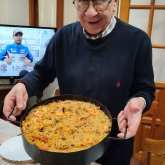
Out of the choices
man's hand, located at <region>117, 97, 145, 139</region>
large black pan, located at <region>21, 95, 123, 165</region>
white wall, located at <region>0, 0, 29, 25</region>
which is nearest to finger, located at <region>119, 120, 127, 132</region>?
man's hand, located at <region>117, 97, 145, 139</region>

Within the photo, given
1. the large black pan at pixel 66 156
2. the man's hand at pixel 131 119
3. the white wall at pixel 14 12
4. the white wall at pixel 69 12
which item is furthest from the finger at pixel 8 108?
the white wall at pixel 14 12

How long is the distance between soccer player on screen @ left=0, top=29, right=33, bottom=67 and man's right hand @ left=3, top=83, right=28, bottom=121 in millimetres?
1970

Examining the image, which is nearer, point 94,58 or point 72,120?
point 72,120

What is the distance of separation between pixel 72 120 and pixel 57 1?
95.4 inches

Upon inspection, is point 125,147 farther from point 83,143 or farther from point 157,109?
point 157,109

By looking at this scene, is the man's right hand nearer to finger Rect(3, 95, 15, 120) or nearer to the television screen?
finger Rect(3, 95, 15, 120)

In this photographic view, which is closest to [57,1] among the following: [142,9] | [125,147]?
[142,9]

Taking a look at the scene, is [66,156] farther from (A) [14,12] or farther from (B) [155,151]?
(A) [14,12]

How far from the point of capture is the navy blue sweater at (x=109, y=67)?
47.9 inches

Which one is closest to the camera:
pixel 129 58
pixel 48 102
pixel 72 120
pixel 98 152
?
pixel 98 152

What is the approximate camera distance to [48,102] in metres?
1.04

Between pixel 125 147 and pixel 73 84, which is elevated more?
pixel 73 84

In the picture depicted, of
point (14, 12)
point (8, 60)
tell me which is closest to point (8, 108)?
point (8, 60)

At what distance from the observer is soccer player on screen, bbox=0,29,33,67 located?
2.92 metres
